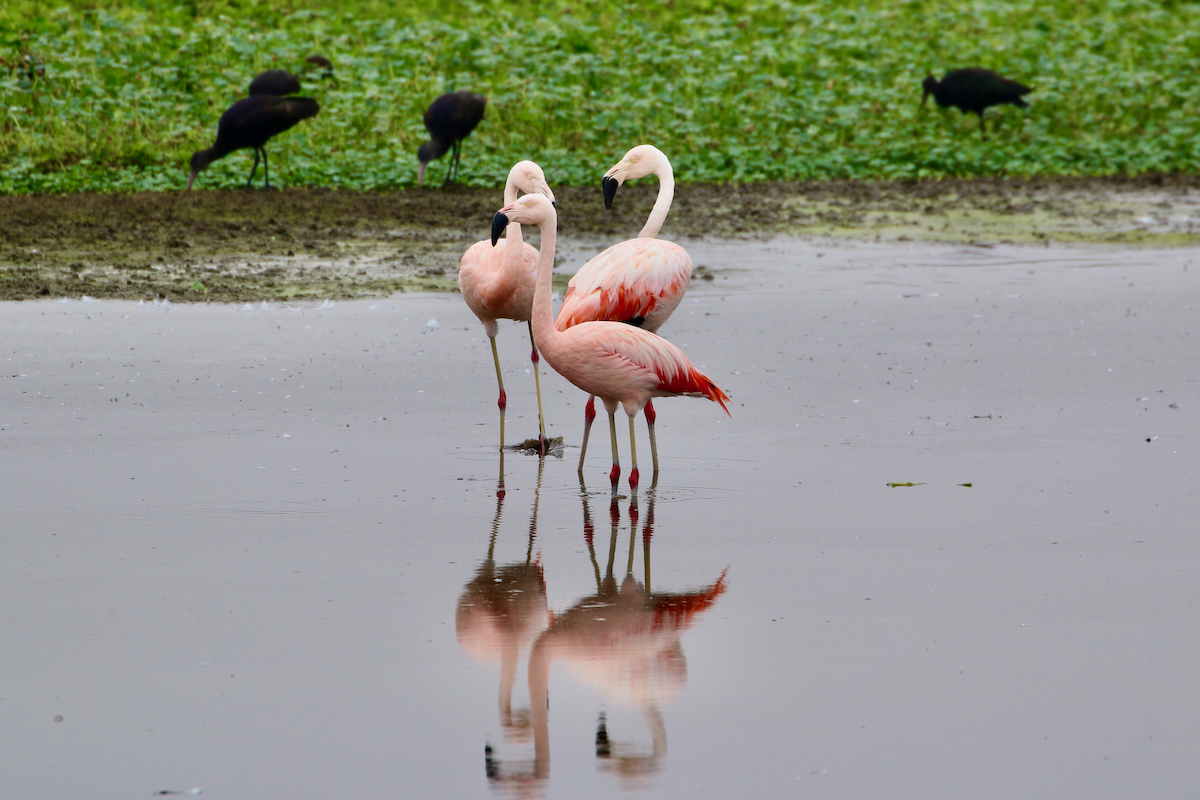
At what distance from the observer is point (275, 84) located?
17.5 metres

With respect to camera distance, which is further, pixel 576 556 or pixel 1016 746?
pixel 576 556

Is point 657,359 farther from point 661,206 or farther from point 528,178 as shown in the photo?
point 661,206

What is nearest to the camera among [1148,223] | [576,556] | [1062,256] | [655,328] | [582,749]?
[582,749]

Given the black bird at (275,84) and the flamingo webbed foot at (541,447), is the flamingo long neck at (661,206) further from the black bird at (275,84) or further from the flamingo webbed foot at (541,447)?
the black bird at (275,84)

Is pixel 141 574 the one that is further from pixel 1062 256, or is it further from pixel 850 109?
pixel 850 109

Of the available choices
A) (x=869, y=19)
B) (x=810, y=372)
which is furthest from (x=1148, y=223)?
(x=869, y=19)

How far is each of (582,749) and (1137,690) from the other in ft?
5.03

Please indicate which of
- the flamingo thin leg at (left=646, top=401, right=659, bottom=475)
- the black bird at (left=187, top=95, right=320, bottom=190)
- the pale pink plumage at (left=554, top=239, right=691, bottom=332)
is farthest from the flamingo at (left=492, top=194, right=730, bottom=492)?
the black bird at (left=187, top=95, right=320, bottom=190)

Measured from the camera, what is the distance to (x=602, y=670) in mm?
4277

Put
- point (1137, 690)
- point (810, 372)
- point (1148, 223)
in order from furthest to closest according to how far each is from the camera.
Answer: point (1148, 223) → point (810, 372) → point (1137, 690)

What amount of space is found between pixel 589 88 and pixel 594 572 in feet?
50.0

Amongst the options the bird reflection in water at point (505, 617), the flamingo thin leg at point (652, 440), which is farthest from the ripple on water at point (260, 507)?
the flamingo thin leg at point (652, 440)

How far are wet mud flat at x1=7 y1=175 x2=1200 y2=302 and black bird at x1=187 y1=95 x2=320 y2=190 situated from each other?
68 cm

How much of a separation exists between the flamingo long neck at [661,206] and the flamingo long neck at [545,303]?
1272 mm
